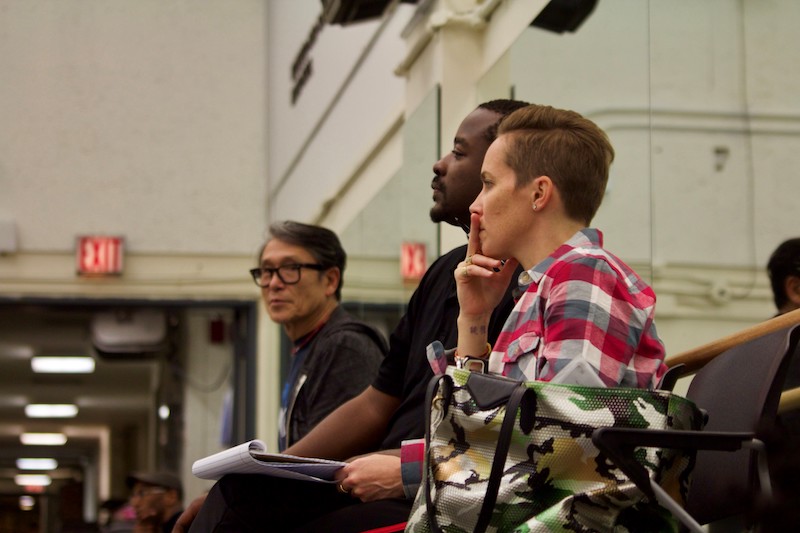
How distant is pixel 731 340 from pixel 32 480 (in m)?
20.6

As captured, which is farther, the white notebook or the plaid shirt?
the white notebook

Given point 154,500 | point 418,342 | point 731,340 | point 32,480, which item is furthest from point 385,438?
point 32,480

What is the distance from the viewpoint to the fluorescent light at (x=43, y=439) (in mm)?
17281

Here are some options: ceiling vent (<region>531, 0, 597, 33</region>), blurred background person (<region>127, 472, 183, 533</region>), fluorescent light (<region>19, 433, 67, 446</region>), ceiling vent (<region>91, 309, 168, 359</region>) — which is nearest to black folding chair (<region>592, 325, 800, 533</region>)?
ceiling vent (<region>531, 0, 597, 33</region>)

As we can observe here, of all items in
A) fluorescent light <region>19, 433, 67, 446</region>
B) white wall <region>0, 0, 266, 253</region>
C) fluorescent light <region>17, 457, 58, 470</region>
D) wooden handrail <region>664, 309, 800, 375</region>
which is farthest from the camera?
fluorescent light <region>17, 457, 58, 470</region>

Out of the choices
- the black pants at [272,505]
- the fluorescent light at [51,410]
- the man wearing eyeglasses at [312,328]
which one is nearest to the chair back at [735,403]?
the black pants at [272,505]

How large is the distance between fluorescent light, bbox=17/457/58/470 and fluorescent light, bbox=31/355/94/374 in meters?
5.81

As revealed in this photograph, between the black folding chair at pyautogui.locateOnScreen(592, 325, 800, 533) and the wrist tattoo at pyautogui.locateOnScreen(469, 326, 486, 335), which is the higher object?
the wrist tattoo at pyautogui.locateOnScreen(469, 326, 486, 335)

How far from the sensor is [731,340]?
1.97 metres

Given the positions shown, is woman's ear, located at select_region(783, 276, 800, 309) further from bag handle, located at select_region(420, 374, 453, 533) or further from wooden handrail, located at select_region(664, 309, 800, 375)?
bag handle, located at select_region(420, 374, 453, 533)

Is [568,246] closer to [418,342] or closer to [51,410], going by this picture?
[418,342]

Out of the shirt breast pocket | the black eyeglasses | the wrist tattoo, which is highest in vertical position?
the black eyeglasses

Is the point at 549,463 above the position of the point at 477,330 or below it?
below

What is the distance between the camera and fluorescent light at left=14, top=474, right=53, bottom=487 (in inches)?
816
